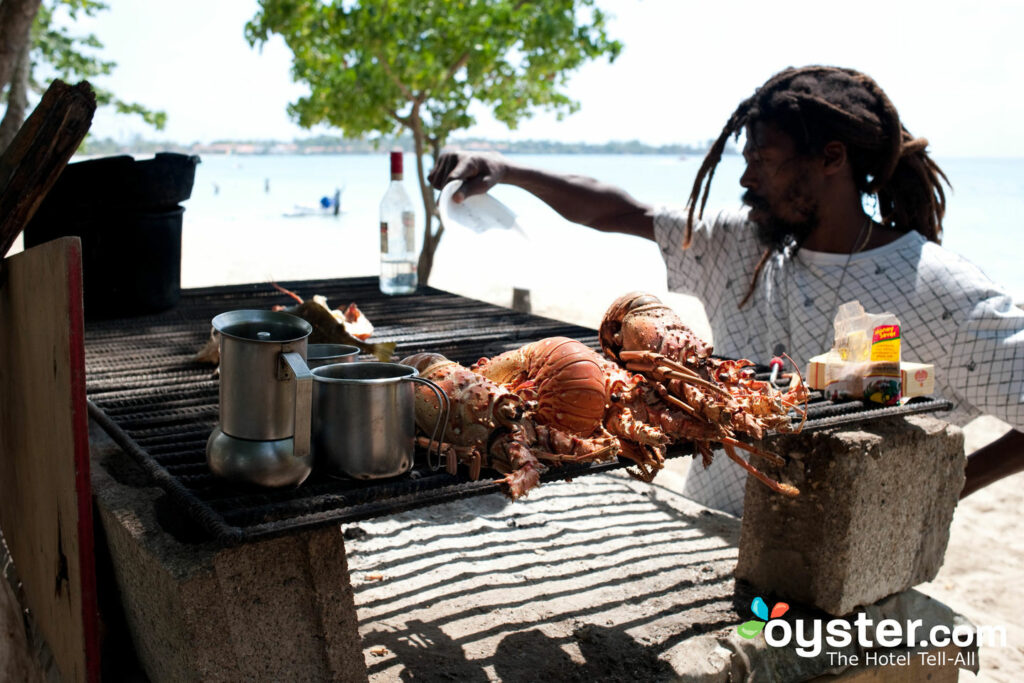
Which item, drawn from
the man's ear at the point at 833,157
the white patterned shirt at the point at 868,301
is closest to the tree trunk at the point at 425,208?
the white patterned shirt at the point at 868,301

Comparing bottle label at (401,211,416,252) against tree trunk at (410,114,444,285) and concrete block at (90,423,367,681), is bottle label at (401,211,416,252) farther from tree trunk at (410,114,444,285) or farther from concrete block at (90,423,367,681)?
tree trunk at (410,114,444,285)

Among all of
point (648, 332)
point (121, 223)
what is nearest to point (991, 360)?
point (648, 332)

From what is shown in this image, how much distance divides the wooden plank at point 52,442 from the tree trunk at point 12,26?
291 cm

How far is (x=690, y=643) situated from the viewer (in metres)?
2.49

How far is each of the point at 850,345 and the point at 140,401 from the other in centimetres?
208

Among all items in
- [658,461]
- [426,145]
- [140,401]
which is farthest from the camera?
[426,145]

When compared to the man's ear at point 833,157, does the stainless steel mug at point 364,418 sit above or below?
below

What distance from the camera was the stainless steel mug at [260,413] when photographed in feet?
4.93

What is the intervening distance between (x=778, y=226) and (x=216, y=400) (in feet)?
8.05

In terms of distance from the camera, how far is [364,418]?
1577 mm

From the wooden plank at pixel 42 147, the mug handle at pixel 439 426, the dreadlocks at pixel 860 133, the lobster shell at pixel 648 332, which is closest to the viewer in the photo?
the mug handle at pixel 439 426

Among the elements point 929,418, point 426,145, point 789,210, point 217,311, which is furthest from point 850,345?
point 426,145

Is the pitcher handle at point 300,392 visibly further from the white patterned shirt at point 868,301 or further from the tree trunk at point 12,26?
the tree trunk at point 12,26

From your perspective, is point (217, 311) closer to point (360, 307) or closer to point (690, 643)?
point (360, 307)
